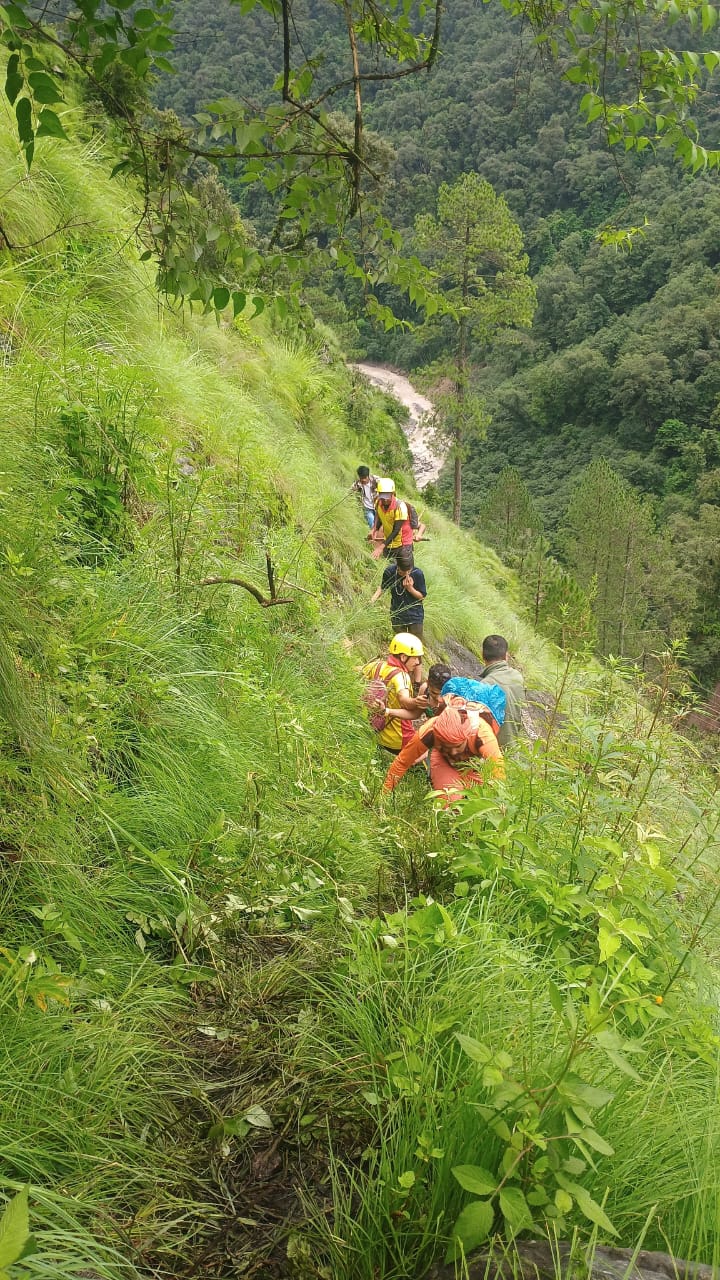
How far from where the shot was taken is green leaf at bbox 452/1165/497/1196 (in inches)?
46.9

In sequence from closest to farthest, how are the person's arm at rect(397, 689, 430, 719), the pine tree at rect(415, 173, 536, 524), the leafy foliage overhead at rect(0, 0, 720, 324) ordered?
1. the leafy foliage overhead at rect(0, 0, 720, 324)
2. the person's arm at rect(397, 689, 430, 719)
3. the pine tree at rect(415, 173, 536, 524)

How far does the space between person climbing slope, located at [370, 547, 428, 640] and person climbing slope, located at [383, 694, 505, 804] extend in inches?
105

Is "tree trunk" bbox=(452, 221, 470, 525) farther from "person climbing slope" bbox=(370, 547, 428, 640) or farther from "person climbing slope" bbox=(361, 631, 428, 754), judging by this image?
"person climbing slope" bbox=(361, 631, 428, 754)

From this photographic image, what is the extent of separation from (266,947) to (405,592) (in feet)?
17.2

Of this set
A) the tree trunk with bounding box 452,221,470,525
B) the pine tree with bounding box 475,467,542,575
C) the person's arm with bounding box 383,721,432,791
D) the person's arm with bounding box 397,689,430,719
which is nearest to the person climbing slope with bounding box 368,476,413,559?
the person's arm with bounding box 397,689,430,719

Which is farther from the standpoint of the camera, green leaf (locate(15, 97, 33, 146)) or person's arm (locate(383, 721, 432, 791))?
person's arm (locate(383, 721, 432, 791))

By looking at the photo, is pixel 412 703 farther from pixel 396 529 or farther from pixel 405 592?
pixel 396 529

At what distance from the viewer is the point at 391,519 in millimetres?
7641

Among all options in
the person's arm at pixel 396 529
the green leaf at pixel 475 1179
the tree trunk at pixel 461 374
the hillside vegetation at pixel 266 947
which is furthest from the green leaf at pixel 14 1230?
the tree trunk at pixel 461 374

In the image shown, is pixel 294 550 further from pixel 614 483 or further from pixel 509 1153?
pixel 614 483

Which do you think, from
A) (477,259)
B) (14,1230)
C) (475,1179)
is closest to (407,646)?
(475,1179)

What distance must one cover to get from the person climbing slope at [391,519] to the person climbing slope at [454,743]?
12.0 feet

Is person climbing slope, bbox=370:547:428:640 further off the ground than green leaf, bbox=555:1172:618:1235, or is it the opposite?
green leaf, bbox=555:1172:618:1235

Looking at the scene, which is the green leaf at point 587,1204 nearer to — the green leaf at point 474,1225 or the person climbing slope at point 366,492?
the green leaf at point 474,1225
